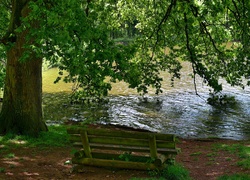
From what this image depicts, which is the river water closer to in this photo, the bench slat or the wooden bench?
the wooden bench

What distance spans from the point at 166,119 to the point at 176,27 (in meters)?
7.83

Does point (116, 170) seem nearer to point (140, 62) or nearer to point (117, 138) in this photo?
point (117, 138)

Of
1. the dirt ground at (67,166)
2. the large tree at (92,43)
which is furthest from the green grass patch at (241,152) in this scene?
the large tree at (92,43)

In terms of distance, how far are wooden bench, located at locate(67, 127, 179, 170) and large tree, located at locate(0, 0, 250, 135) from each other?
187 centimetres

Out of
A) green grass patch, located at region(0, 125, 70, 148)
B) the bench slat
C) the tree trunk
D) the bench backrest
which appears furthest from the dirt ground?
the tree trunk

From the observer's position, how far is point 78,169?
8758mm

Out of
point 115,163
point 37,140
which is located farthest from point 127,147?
point 37,140

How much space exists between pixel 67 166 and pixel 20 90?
14.2 feet

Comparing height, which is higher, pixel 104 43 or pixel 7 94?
pixel 104 43

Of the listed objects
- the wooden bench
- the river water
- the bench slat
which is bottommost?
the river water

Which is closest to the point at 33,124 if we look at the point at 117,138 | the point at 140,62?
the point at 117,138

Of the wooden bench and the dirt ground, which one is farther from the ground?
the wooden bench

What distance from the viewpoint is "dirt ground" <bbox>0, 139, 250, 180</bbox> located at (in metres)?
8.35

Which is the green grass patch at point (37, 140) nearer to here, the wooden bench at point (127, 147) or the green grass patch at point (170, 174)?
the wooden bench at point (127, 147)
